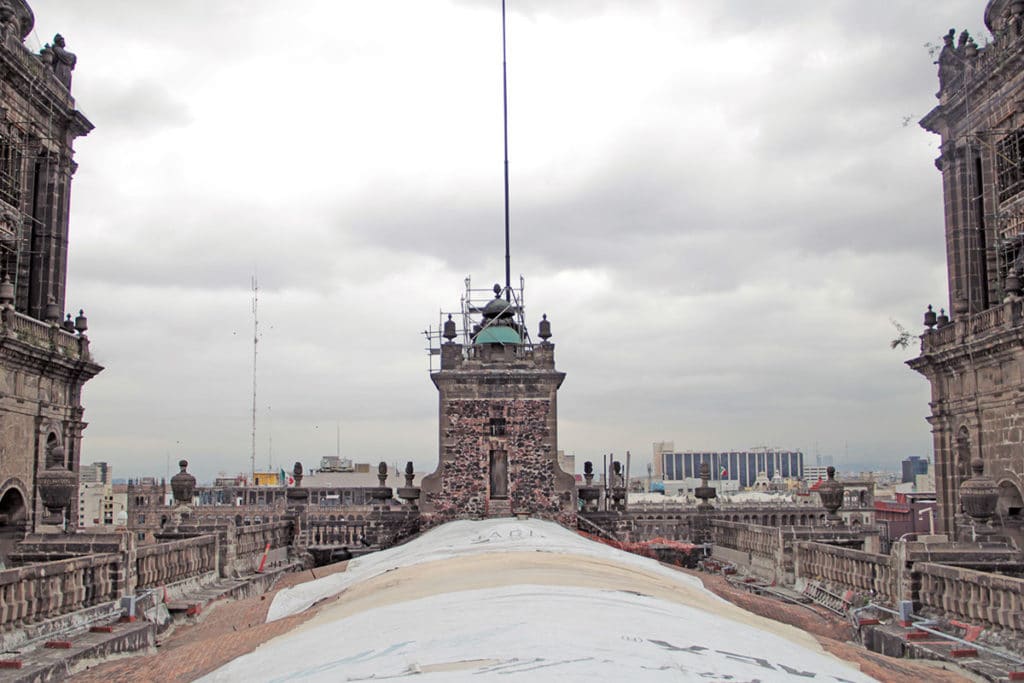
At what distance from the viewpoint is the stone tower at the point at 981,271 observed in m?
26.3

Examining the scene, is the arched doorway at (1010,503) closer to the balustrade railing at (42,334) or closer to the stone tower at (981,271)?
the stone tower at (981,271)

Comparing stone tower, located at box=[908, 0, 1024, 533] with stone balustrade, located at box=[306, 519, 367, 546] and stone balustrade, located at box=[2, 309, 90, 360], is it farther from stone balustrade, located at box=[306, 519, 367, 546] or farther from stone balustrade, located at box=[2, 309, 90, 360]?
stone balustrade, located at box=[2, 309, 90, 360]

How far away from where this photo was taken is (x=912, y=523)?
48344 mm

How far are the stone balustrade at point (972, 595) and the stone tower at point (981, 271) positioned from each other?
14615 millimetres

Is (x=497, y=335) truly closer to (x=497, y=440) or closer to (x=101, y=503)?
(x=497, y=440)

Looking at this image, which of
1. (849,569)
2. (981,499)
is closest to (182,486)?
(849,569)

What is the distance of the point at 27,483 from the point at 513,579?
2167 cm

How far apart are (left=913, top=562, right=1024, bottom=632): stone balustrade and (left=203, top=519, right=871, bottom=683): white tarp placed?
2464mm

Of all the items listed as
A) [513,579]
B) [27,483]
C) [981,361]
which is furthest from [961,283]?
[27,483]

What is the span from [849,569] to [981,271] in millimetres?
18167

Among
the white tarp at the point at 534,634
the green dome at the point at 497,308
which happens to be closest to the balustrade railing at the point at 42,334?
the green dome at the point at 497,308

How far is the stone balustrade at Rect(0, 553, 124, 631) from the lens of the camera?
1197 centimetres

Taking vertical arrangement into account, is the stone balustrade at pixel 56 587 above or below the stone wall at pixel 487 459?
below

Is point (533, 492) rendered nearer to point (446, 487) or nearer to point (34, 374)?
point (446, 487)
